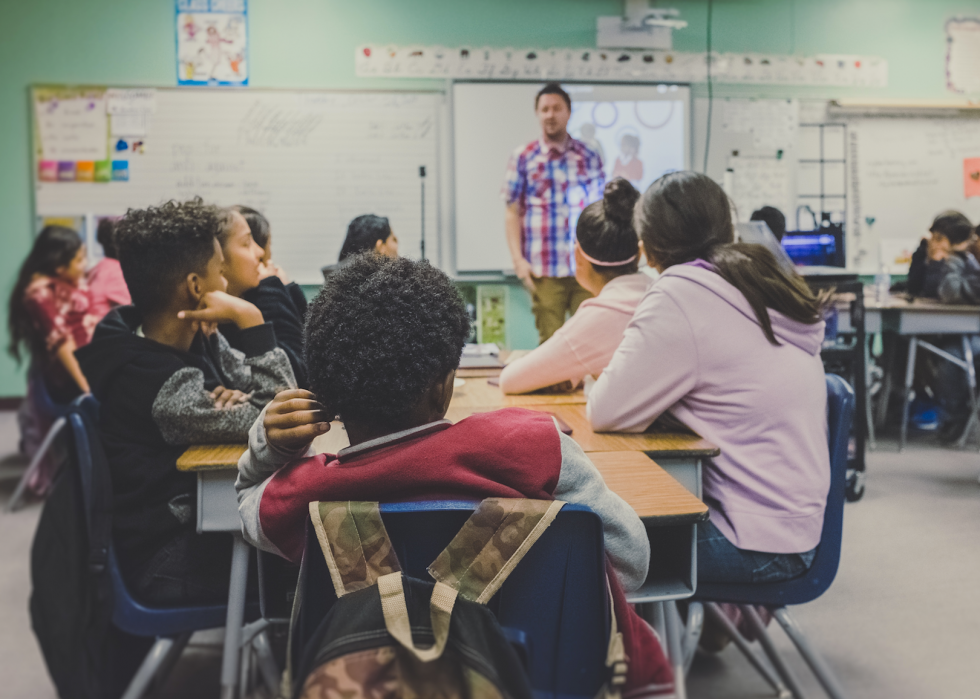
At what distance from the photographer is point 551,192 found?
15.4 feet

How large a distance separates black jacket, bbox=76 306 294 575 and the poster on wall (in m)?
3.98

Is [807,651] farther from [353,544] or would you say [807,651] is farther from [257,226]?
[257,226]

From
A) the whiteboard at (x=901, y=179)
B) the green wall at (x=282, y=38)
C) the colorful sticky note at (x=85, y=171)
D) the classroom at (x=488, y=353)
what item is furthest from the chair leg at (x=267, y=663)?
the whiteboard at (x=901, y=179)

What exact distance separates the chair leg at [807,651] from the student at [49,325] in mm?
2951

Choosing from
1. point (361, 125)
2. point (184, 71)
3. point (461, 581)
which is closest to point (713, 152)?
point (361, 125)

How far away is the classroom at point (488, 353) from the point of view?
2.78ft

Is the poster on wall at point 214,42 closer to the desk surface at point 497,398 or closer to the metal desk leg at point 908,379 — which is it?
the desk surface at point 497,398

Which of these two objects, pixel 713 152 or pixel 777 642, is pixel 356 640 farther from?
pixel 713 152

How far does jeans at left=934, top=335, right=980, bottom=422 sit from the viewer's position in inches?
180

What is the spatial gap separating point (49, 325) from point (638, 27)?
3.89 m

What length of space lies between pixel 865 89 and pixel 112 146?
4.89m

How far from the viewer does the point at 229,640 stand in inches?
57.3

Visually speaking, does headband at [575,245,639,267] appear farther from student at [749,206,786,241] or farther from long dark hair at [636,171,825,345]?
student at [749,206,786,241]

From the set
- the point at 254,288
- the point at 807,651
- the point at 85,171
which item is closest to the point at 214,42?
the point at 85,171
